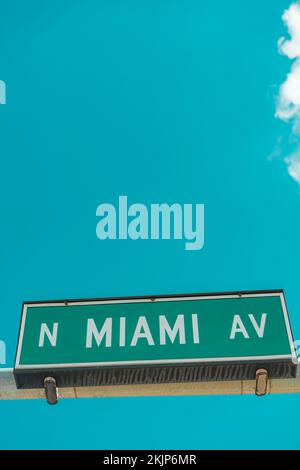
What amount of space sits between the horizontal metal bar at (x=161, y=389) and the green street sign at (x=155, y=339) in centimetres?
5

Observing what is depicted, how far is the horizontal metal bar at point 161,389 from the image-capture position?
3.49 m

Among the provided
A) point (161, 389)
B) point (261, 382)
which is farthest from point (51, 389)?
point (261, 382)

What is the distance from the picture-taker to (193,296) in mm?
3816

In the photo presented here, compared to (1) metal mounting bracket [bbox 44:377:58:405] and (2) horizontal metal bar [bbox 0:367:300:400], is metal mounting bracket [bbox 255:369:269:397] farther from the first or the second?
(1) metal mounting bracket [bbox 44:377:58:405]

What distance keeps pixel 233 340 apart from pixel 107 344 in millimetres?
782

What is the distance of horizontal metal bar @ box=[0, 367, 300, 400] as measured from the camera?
3486mm

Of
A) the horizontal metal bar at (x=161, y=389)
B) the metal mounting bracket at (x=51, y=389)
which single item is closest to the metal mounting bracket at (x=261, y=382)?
the horizontal metal bar at (x=161, y=389)

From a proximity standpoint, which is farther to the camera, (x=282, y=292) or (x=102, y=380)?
(x=282, y=292)

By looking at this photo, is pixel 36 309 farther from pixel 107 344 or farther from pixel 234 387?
pixel 234 387

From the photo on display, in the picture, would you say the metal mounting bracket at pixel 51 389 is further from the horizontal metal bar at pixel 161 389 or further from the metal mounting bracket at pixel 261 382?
the metal mounting bracket at pixel 261 382

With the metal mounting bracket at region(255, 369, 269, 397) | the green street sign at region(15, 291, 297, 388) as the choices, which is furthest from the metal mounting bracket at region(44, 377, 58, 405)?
the metal mounting bracket at region(255, 369, 269, 397)

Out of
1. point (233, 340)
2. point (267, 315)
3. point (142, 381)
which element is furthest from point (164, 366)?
point (267, 315)

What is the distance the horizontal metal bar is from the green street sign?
0.05 meters

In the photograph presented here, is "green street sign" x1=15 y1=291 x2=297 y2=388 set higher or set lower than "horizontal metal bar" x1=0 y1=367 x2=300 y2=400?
higher
